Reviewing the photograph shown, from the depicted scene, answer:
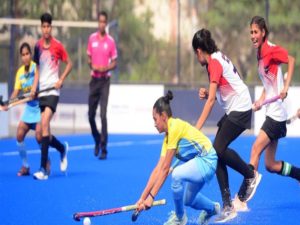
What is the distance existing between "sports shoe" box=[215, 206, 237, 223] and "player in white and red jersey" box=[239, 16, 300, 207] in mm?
723

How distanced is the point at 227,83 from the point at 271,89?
926 mm

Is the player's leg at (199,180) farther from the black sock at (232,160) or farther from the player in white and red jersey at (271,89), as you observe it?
the player in white and red jersey at (271,89)

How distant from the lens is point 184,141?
25.9 ft

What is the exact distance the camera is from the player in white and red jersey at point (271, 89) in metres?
9.41

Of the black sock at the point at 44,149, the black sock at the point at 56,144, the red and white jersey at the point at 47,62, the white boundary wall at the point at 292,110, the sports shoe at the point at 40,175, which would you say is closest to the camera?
the black sock at the point at 44,149

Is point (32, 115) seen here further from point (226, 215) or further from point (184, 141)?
point (184, 141)

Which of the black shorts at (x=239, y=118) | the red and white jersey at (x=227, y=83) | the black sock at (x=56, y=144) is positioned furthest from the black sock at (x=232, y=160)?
the black sock at (x=56, y=144)

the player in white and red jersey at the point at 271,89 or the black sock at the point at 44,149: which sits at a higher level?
the player in white and red jersey at the point at 271,89

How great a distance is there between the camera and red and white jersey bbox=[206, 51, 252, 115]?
8.71m

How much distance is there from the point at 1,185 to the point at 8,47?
13.3 m

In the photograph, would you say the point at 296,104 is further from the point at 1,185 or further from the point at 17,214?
the point at 17,214

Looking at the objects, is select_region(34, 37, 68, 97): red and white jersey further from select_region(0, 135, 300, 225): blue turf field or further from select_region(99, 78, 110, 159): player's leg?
select_region(99, 78, 110, 159): player's leg

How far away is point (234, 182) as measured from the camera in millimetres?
12203

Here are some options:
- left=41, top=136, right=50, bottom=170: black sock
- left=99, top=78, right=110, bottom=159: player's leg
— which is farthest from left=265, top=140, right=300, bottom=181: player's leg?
left=99, top=78, right=110, bottom=159: player's leg
